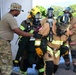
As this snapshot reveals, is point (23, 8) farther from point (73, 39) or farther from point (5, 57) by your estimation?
point (5, 57)

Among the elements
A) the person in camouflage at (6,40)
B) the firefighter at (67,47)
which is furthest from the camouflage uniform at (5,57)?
the firefighter at (67,47)

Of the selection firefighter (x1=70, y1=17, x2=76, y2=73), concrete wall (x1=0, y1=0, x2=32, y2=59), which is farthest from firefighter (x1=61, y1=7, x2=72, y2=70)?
concrete wall (x1=0, y1=0, x2=32, y2=59)

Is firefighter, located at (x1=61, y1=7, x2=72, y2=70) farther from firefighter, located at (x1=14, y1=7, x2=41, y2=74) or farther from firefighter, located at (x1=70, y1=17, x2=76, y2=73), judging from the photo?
firefighter, located at (x1=14, y1=7, x2=41, y2=74)

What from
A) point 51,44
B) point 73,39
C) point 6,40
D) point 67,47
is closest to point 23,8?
point 73,39

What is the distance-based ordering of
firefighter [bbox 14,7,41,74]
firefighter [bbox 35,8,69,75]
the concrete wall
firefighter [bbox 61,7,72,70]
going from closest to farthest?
firefighter [bbox 35,8,69,75] → firefighter [bbox 61,7,72,70] → firefighter [bbox 14,7,41,74] → the concrete wall

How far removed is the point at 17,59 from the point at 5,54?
1435 millimetres

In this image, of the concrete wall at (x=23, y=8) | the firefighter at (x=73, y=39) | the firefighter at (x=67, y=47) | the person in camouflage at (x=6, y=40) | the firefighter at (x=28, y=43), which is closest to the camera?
the person in camouflage at (x=6, y=40)

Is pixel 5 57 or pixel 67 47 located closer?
pixel 5 57

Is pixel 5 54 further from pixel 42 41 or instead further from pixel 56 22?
pixel 56 22

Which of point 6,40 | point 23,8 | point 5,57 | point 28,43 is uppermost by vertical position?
point 23,8

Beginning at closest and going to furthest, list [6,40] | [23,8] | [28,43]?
[6,40], [28,43], [23,8]

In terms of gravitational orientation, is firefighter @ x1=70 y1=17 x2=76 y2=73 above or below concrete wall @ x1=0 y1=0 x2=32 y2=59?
below

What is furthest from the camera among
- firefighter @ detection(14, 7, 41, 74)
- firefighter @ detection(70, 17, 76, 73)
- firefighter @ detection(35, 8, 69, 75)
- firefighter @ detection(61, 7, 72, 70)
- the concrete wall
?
the concrete wall

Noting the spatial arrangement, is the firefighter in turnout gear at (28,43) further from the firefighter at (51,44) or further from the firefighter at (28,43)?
the firefighter at (51,44)
